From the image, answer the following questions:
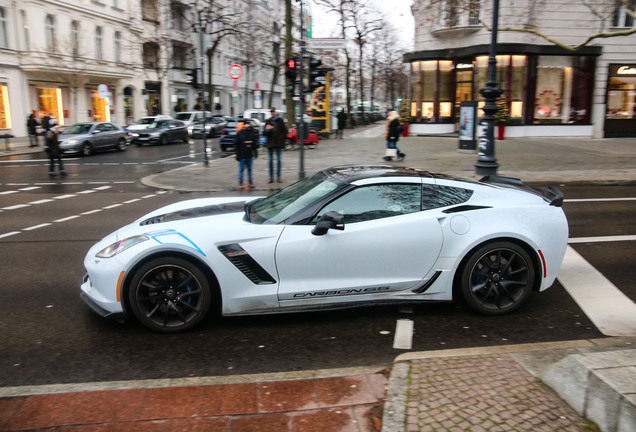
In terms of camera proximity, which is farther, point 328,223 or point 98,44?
point 98,44

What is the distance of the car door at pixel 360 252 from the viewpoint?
4555mm

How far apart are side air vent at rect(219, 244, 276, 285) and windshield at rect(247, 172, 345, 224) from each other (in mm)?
379

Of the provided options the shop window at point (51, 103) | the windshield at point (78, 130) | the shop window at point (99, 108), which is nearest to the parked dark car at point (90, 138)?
the windshield at point (78, 130)

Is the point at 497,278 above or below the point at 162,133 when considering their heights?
below

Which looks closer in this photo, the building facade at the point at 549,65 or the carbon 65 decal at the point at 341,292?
the carbon 65 decal at the point at 341,292

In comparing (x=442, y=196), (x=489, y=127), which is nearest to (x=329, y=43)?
(x=489, y=127)

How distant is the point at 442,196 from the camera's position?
501cm

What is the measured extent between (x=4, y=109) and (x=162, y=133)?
36.7ft

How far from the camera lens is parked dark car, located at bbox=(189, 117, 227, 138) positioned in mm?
35188

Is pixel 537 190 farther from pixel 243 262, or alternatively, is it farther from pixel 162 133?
pixel 162 133

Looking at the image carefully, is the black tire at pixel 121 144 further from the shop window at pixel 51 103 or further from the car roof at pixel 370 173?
the car roof at pixel 370 173

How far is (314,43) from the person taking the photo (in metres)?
16.1

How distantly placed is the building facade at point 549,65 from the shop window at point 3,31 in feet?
81.2

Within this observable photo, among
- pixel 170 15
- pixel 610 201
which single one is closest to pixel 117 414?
pixel 610 201
